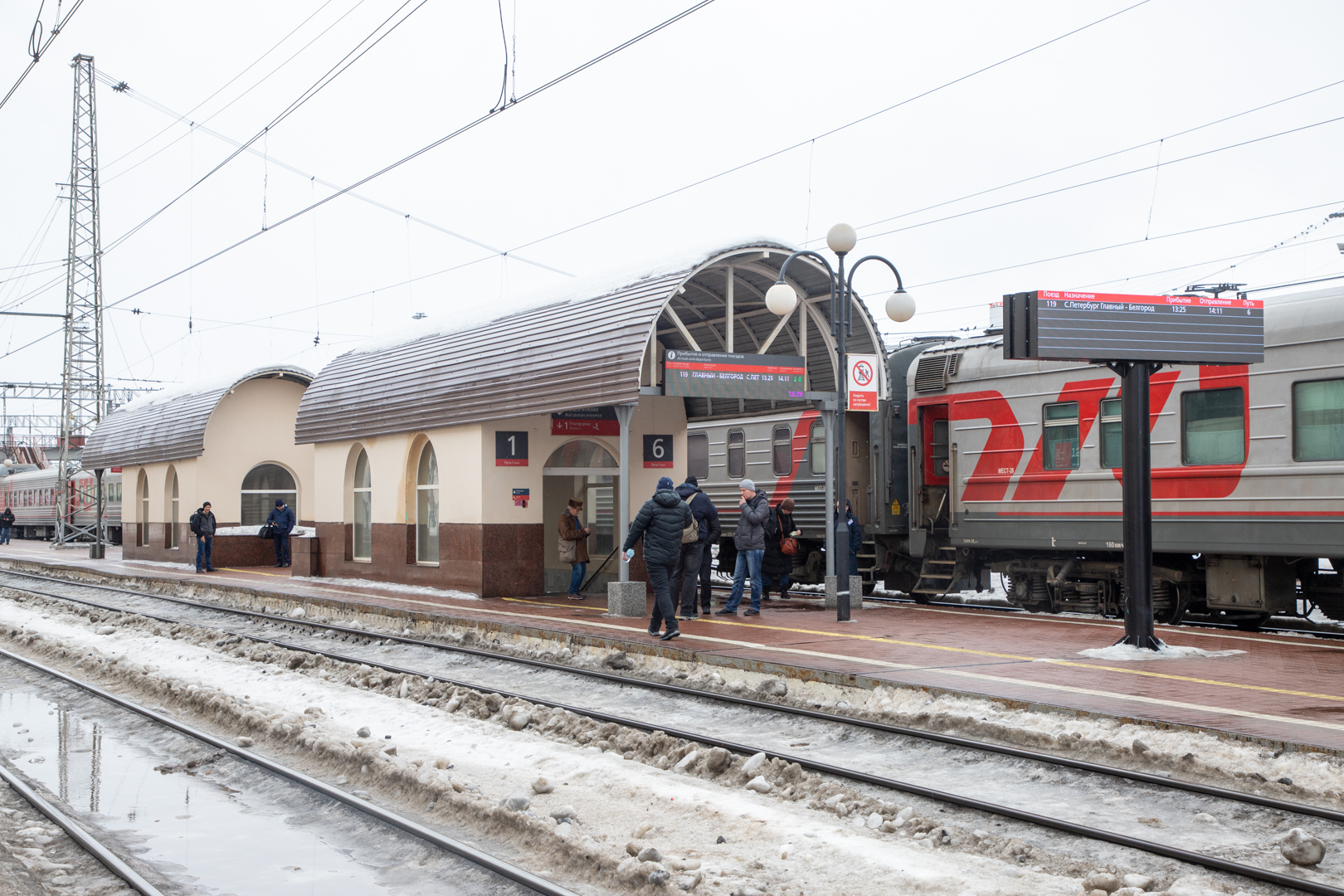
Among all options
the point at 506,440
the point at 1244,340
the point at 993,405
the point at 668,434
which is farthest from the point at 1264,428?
the point at 506,440

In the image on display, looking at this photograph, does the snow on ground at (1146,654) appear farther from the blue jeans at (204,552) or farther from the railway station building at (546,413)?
the blue jeans at (204,552)

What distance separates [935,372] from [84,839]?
14864mm

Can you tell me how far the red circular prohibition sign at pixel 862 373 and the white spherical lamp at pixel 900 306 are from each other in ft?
4.54

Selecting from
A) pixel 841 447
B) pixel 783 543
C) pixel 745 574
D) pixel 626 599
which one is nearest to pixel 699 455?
pixel 783 543

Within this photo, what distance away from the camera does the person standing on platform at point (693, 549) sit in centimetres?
1517

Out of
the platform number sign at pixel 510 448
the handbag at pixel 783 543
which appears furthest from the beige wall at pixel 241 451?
the handbag at pixel 783 543

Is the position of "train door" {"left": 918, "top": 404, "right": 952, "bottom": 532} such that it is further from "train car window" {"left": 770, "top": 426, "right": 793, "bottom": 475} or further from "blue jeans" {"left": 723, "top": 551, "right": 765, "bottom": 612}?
"blue jeans" {"left": 723, "top": 551, "right": 765, "bottom": 612}

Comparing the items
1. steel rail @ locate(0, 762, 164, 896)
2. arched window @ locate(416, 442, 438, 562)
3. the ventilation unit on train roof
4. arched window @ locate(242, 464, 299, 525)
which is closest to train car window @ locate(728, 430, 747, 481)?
the ventilation unit on train roof

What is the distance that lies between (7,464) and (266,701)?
7892 cm

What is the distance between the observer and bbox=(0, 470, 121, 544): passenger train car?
47.7 m

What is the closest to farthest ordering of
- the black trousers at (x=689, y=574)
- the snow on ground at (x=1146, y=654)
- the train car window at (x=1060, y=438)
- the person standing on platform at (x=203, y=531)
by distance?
1. the snow on ground at (x=1146, y=654)
2. the black trousers at (x=689, y=574)
3. the train car window at (x=1060, y=438)
4. the person standing on platform at (x=203, y=531)

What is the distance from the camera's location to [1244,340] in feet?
40.1

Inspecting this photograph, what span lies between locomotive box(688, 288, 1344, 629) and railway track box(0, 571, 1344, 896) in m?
5.63

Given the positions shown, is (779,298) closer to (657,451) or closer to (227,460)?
(657,451)
